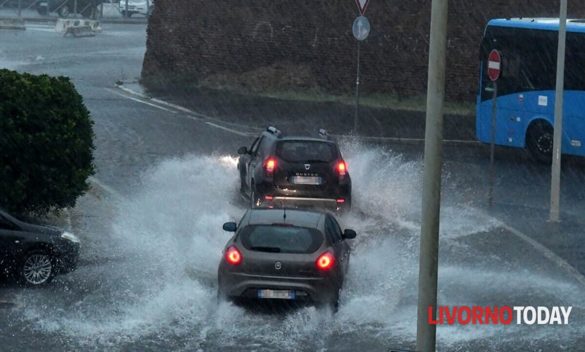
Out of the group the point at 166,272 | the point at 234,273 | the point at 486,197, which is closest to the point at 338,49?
the point at 486,197

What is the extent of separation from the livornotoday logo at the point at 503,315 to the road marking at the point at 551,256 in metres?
1.92

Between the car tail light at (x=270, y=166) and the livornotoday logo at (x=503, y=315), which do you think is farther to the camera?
the car tail light at (x=270, y=166)

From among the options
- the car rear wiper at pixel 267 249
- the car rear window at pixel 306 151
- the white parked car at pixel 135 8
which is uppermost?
the white parked car at pixel 135 8

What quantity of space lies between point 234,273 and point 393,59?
2465cm

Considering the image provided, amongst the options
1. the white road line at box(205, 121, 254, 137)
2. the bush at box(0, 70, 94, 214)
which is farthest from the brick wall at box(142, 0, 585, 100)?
the bush at box(0, 70, 94, 214)

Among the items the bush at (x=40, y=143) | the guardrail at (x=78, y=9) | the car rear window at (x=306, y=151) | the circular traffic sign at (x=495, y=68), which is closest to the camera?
the bush at (x=40, y=143)

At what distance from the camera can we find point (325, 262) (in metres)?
15.7

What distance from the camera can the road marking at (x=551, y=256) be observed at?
744 inches

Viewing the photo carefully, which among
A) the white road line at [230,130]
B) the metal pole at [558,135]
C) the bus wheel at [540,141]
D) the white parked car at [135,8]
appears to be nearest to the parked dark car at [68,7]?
the white parked car at [135,8]

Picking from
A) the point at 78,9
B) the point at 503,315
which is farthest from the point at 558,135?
the point at 78,9

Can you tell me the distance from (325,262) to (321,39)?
1001 inches

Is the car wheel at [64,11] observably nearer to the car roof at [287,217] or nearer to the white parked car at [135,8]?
the white parked car at [135,8]

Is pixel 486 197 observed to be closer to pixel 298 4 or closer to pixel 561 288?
pixel 561 288

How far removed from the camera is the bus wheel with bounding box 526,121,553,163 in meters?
29.6
